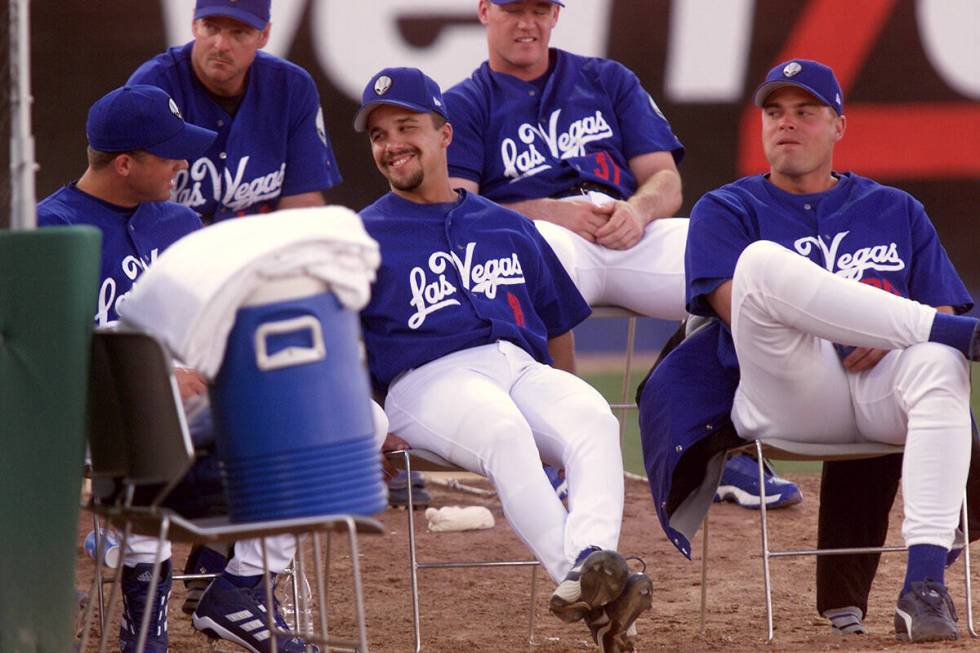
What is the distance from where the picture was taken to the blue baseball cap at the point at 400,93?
455 centimetres

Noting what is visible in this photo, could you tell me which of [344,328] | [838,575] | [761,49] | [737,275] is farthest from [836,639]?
[761,49]

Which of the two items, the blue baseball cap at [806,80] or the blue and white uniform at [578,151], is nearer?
the blue baseball cap at [806,80]

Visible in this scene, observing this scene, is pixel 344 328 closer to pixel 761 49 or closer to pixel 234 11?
pixel 234 11

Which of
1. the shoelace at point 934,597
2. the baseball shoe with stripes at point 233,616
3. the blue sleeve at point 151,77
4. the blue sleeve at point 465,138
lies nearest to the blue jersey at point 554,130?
the blue sleeve at point 465,138

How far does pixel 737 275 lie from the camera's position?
13.9 ft

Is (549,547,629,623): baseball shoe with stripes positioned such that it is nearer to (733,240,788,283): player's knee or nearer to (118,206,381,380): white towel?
(733,240,788,283): player's knee

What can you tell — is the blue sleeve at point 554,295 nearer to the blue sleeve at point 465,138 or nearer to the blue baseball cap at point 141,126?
the blue sleeve at point 465,138

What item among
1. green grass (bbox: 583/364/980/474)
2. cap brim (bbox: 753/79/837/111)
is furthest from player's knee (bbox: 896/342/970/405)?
green grass (bbox: 583/364/980/474)

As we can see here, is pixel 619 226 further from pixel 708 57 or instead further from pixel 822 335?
pixel 708 57

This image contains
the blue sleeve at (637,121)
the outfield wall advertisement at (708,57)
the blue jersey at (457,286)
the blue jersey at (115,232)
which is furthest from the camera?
the outfield wall advertisement at (708,57)

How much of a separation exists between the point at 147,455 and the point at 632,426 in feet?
17.6

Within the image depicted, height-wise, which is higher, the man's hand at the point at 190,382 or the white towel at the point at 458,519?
the man's hand at the point at 190,382

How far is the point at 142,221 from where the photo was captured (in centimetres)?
431

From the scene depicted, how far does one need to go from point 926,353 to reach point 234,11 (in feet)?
8.06
